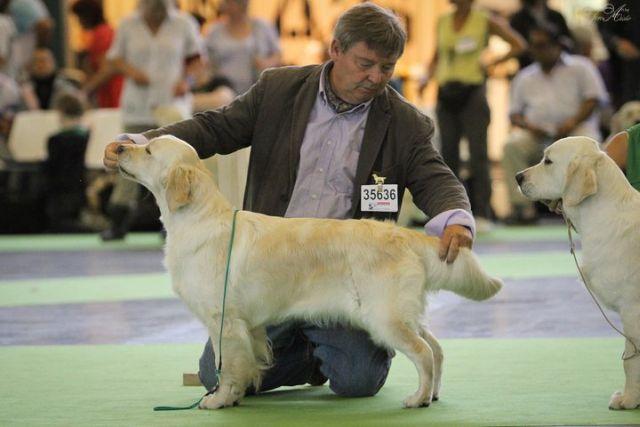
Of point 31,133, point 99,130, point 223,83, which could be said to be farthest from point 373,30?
point 31,133

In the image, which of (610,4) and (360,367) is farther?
(610,4)

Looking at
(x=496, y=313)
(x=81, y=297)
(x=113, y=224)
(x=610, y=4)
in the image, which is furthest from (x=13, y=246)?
(x=610, y=4)

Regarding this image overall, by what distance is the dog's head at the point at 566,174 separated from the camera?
3982 mm

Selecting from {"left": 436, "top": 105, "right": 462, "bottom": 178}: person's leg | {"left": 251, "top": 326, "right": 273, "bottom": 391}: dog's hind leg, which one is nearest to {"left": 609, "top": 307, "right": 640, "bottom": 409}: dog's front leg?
{"left": 251, "top": 326, "right": 273, "bottom": 391}: dog's hind leg

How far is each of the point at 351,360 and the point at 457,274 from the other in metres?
0.54

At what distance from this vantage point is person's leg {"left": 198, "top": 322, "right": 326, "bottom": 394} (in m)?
4.35

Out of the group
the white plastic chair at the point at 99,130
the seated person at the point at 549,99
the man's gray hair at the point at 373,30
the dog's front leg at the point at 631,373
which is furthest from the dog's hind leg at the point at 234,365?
the white plastic chair at the point at 99,130

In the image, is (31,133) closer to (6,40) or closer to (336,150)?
(6,40)

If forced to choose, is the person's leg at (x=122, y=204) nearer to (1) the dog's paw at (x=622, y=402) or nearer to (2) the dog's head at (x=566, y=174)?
(2) the dog's head at (x=566, y=174)

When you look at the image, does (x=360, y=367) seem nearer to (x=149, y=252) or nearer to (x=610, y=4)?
(x=610, y=4)

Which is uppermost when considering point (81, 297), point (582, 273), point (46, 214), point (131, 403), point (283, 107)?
point (283, 107)

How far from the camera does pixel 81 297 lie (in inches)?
280

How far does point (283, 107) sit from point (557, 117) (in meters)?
7.35

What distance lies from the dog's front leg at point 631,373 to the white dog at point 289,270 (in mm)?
413
